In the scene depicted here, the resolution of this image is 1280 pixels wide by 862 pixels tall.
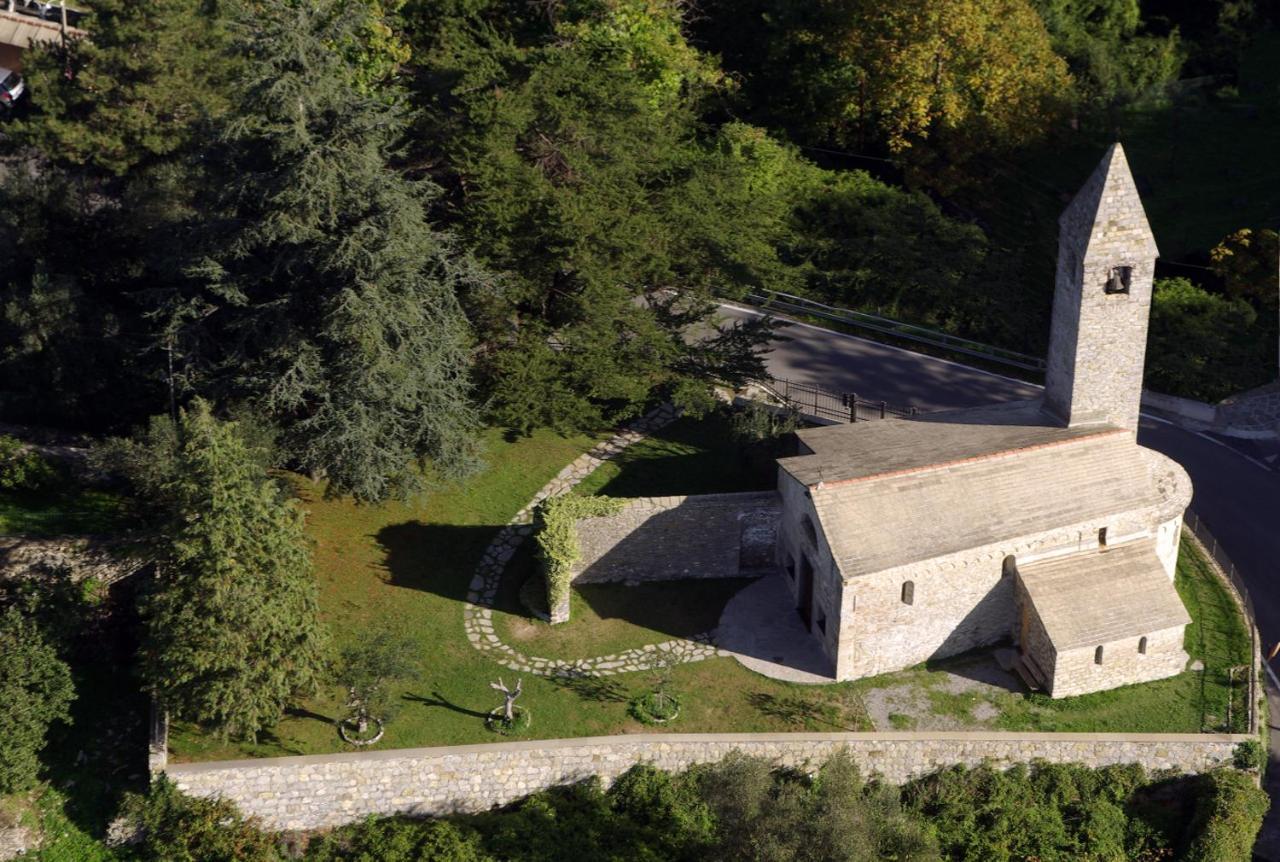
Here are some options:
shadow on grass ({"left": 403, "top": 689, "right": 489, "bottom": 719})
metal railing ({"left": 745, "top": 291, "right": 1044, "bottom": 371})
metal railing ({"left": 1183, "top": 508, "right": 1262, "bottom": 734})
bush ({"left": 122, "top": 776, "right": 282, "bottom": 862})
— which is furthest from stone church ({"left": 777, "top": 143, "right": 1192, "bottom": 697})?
bush ({"left": 122, "top": 776, "right": 282, "bottom": 862})

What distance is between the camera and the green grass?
141ft

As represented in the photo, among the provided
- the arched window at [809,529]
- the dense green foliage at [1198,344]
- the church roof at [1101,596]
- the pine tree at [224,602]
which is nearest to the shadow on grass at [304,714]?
the pine tree at [224,602]

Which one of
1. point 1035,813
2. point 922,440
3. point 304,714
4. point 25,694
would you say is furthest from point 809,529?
point 25,694

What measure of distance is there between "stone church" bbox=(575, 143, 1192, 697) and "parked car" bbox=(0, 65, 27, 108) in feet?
137

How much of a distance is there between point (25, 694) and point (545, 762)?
43.9 ft

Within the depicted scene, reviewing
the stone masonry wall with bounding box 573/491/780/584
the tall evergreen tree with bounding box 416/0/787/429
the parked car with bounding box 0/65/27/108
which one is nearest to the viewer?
the stone masonry wall with bounding box 573/491/780/584

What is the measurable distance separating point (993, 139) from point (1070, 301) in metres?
22.5

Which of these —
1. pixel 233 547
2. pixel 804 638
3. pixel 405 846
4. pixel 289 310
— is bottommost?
pixel 405 846

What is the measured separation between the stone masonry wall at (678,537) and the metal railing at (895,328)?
1459 cm

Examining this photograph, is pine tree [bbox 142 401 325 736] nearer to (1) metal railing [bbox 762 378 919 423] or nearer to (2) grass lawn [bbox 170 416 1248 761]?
(2) grass lawn [bbox 170 416 1248 761]

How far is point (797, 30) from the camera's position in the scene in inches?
2576

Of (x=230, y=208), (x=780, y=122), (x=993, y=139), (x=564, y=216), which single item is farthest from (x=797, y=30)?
(x=230, y=208)

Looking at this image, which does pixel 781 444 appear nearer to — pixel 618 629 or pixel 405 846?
pixel 618 629

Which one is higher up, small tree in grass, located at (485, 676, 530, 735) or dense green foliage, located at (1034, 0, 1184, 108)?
dense green foliage, located at (1034, 0, 1184, 108)
